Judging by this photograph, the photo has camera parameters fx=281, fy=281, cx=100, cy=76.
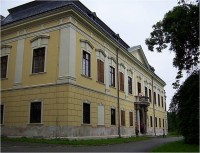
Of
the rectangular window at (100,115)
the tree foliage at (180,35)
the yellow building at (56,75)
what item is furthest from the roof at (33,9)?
the tree foliage at (180,35)

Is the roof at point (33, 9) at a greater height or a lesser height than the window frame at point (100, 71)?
greater

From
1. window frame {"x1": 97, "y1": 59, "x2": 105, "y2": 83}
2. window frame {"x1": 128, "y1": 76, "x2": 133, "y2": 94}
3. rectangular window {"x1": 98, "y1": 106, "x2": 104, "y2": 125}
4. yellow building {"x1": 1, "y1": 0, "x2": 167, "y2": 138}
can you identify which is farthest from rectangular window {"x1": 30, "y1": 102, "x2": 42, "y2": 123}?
window frame {"x1": 128, "y1": 76, "x2": 133, "y2": 94}

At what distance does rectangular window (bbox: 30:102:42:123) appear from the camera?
65.8 feet

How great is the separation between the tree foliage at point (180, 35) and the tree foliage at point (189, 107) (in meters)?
1.01

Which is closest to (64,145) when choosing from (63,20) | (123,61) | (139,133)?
(63,20)

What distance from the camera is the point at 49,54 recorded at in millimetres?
20766

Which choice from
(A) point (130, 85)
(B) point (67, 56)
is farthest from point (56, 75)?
(A) point (130, 85)

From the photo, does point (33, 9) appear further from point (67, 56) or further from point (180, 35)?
point (180, 35)

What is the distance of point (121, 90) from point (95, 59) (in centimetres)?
673

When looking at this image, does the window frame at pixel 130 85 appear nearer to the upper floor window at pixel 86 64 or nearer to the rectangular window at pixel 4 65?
the upper floor window at pixel 86 64

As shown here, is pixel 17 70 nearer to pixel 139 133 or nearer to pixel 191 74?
pixel 191 74

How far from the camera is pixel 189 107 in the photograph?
16531mm

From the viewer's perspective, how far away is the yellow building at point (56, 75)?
1953cm

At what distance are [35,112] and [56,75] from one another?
3.13 meters
